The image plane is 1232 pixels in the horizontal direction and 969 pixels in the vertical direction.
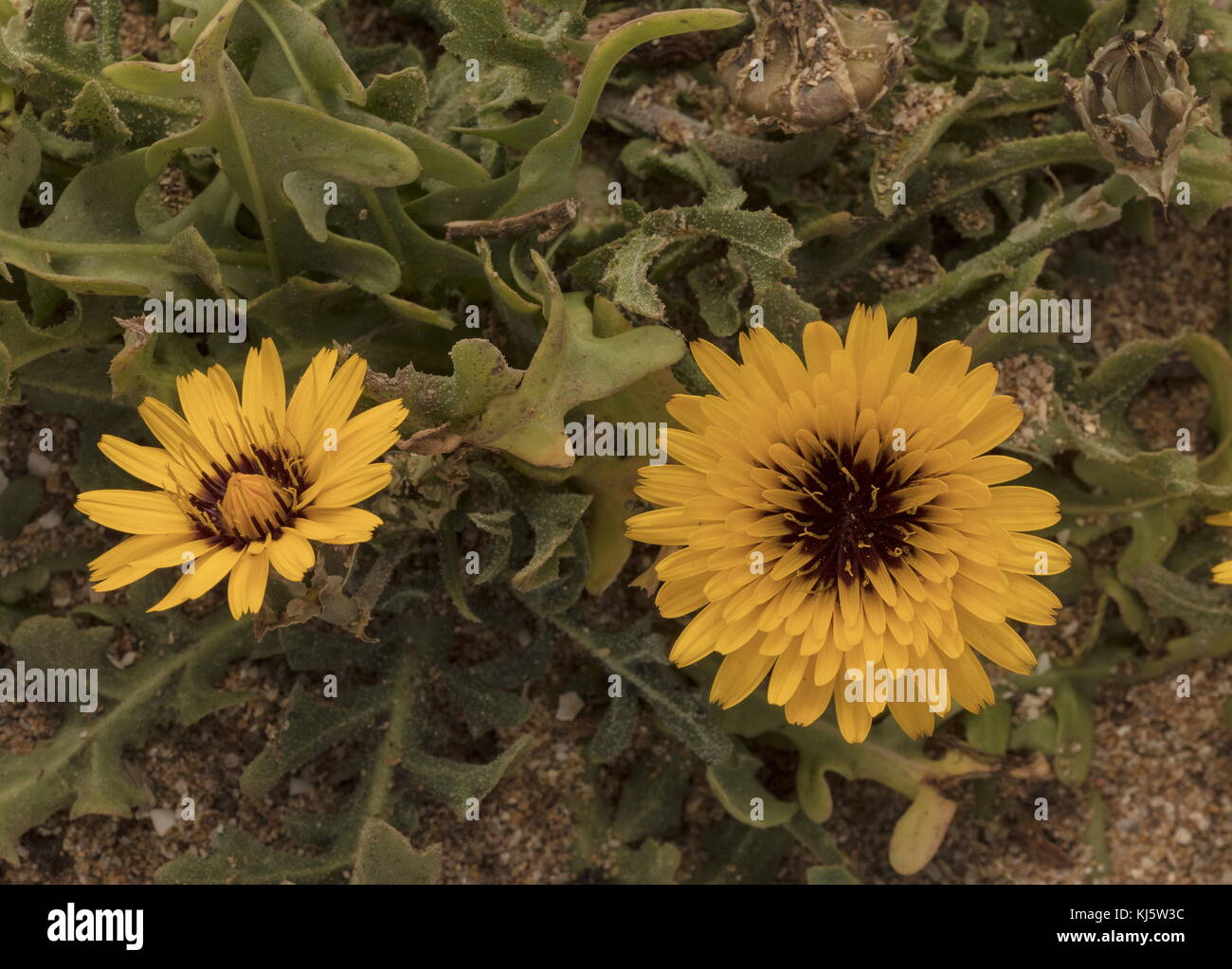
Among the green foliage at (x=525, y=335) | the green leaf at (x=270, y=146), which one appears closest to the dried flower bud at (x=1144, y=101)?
the green foliage at (x=525, y=335)

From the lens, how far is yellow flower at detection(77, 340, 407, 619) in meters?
1.92

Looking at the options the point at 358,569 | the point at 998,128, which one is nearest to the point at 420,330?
the point at 358,569

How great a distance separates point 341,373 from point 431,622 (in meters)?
0.83

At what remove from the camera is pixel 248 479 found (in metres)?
1.93

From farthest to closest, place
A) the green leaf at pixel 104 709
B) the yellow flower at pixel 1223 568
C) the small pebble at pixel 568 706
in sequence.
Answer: the small pebble at pixel 568 706, the green leaf at pixel 104 709, the yellow flower at pixel 1223 568

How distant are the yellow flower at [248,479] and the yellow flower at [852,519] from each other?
0.56 metres

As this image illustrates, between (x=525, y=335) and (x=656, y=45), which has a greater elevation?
(x=656, y=45)

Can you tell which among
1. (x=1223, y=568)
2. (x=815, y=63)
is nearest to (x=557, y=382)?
(x=815, y=63)

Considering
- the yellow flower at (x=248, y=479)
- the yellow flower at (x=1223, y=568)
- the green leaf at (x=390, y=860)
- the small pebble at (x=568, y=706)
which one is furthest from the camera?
the small pebble at (x=568, y=706)

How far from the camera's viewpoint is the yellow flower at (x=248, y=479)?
1.92m

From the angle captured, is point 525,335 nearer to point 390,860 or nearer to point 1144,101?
point 390,860

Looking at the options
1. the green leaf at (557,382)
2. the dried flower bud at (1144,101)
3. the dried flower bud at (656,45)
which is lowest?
the green leaf at (557,382)

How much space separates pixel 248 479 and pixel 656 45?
1462 mm

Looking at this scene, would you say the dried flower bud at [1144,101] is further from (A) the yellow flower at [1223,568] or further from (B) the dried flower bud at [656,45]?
(B) the dried flower bud at [656,45]
